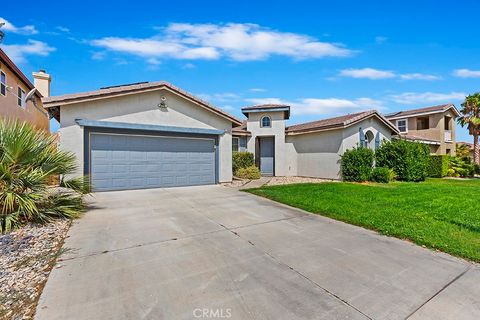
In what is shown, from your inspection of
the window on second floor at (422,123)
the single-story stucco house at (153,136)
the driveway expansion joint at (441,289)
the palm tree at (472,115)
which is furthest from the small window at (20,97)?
the palm tree at (472,115)

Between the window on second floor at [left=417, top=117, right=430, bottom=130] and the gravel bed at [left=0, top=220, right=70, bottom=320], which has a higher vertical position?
the window on second floor at [left=417, top=117, right=430, bottom=130]

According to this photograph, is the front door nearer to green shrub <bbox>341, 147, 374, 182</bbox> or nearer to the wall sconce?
green shrub <bbox>341, 147, 374, 182</bbox>

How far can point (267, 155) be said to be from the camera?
58.2 feet

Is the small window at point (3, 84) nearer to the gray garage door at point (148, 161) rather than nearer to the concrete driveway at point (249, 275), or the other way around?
the gray garage door at point (148, 161)

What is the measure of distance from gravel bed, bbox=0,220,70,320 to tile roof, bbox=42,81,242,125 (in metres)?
5.92

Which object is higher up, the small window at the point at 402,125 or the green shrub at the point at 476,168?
the small window at the point at 402,125

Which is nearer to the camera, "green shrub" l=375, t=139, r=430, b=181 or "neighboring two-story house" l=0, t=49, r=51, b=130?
"neighboring two-story house" l=0, t=49, r=51, b=130

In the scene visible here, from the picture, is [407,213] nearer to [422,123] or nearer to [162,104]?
[162,104]

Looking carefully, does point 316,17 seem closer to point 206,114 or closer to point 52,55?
point 206,114

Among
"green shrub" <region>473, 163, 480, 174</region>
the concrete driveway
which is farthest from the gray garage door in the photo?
"green shrub" <region>473, 163, 480, 174</region>

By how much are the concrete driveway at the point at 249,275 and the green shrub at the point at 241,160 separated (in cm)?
1011

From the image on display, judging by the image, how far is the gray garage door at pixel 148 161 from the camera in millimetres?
10133

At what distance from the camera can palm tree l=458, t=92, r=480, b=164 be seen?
22612 mm

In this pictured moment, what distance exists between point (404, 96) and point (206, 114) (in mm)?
20144
